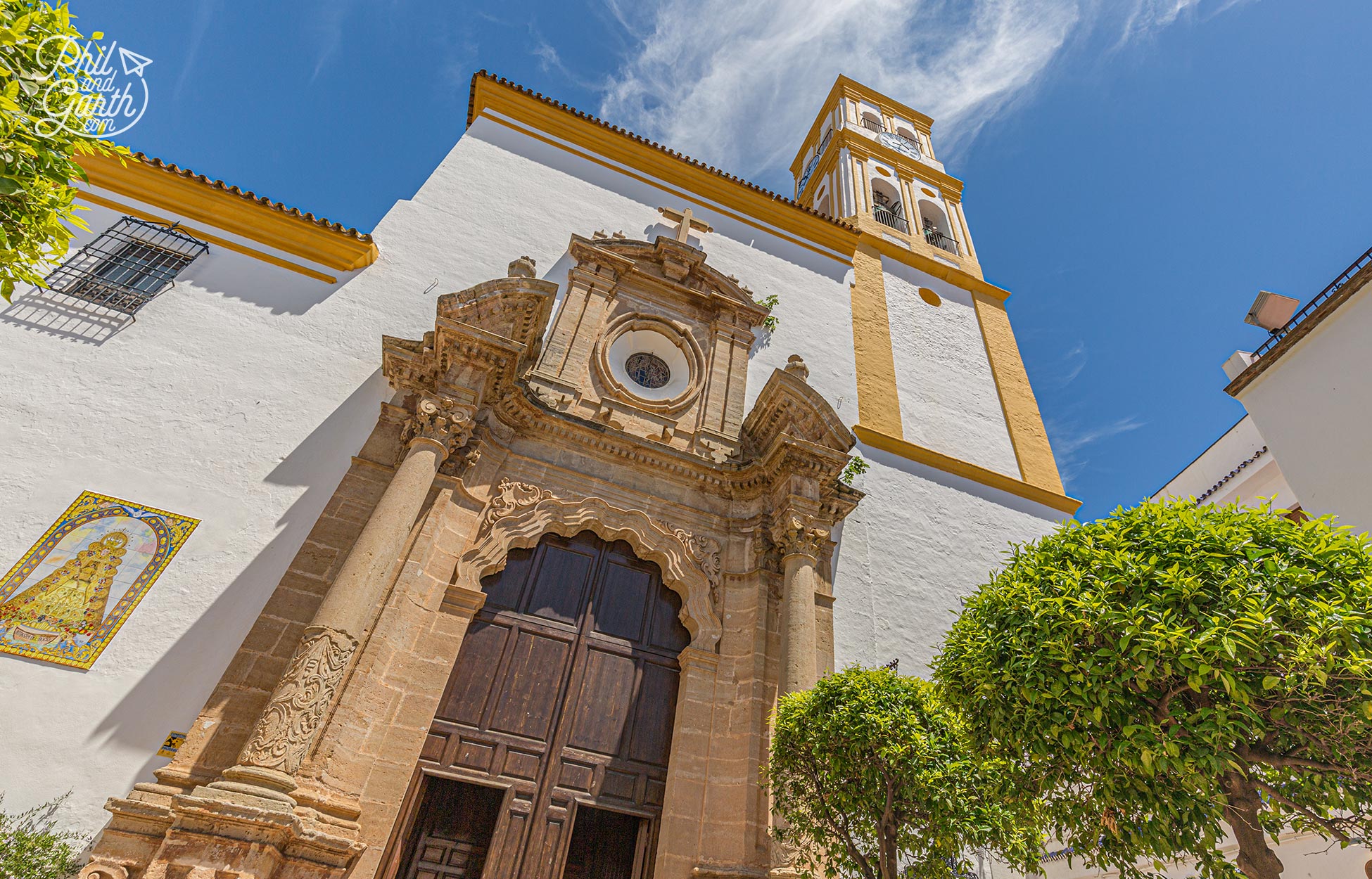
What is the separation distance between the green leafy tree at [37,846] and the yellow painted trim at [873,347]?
9171mm

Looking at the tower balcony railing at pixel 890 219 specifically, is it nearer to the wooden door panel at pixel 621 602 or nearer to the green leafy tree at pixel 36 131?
the wooden door panel at pixel 621 602

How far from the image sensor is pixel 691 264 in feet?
31.8

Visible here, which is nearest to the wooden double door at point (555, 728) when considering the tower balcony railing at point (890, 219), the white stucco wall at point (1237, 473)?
the tower balcony railing at point (890, 219)

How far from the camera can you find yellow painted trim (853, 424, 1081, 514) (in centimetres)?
981

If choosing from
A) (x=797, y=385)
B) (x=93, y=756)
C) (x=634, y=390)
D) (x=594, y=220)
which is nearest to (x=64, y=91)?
(x=93, y=756)

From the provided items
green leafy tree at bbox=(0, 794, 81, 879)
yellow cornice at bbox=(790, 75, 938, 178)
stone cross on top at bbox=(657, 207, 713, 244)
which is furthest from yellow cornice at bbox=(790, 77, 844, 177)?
green leafy tree at bbox=(0, 794, 81, 879)

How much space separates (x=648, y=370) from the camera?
8930 mm

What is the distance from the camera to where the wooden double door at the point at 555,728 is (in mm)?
5395

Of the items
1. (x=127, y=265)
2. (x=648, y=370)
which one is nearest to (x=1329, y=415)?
(x=648, y=370)

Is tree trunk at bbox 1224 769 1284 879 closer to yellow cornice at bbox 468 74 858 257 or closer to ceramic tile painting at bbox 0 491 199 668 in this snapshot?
ceramic tile painting at bbox 0 491 199 668

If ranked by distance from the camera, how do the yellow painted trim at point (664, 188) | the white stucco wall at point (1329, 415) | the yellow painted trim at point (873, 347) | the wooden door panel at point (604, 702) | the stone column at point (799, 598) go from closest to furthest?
the wooden door panel at point (604, 702) → the stone column at point (799, 598) → the white stucco wall at point (1329, 415) → the yellow painted trim at point (873, 347) → the yellow painted trim at point (664, 188)

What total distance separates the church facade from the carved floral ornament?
0.12ft

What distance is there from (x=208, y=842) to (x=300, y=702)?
90 cm

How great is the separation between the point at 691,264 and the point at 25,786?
8358 millimetres
